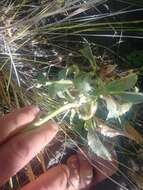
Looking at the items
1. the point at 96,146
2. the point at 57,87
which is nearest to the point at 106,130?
the point at 96,146

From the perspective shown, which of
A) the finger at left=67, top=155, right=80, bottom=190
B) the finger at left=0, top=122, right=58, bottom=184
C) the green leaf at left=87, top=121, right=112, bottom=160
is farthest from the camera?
the finger at left=67, top=155, right=80, bottom=190

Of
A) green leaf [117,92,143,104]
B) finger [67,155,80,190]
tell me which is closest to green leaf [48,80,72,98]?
green leaf [117,92,143,104]

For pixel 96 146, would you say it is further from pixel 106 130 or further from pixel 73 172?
pixel 73 172

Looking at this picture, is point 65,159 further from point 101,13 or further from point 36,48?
point 101,13

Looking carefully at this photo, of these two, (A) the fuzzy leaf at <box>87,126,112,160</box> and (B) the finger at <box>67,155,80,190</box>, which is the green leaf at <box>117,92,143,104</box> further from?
(B) the finger at <box>67,155,80,190</box>

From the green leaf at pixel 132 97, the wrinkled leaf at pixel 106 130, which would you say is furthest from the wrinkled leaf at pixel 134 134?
the green leaf at pixel 132 97

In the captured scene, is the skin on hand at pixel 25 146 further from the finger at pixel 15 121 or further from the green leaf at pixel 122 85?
the green leaf at pixel 122 85
